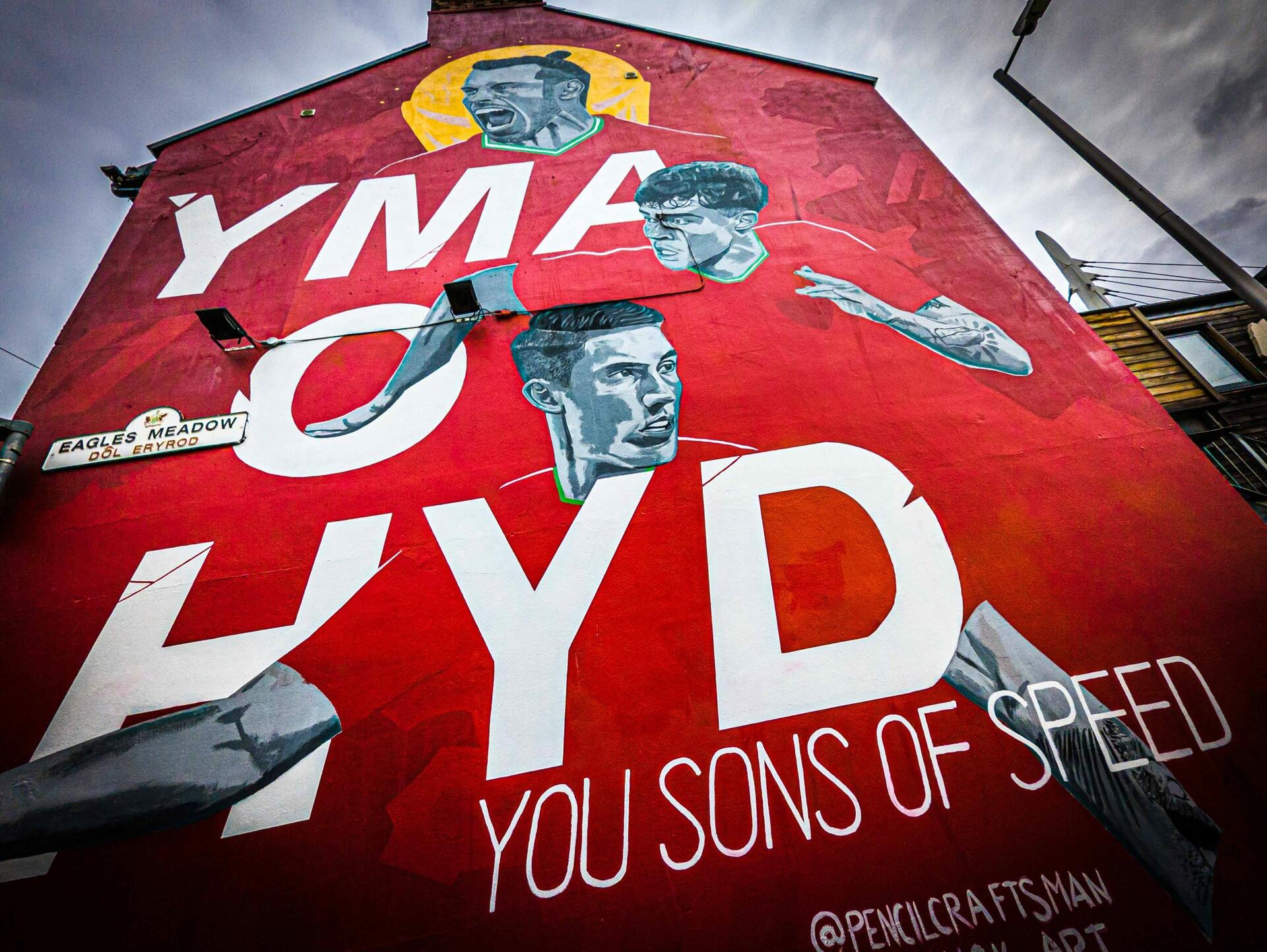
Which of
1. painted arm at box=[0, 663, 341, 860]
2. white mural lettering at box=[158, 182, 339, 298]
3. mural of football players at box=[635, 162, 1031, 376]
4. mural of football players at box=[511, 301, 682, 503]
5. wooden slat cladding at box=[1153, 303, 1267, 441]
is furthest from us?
wooden slat cladding at box=[1153, 303, 1267, 441]

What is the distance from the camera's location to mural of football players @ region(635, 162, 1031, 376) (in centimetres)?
661

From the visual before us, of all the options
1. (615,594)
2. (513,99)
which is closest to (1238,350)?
(615,594)

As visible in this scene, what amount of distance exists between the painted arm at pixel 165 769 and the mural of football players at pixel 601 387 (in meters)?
3.05

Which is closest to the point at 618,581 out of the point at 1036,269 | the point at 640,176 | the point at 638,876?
the point at 638,876

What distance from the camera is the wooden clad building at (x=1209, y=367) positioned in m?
8.76

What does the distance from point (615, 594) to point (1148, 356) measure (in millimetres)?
10949

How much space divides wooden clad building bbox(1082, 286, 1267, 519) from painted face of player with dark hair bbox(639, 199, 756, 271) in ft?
25.4

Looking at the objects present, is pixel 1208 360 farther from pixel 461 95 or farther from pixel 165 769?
pixel 165 769

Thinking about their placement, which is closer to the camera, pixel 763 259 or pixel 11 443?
pixel 11 443

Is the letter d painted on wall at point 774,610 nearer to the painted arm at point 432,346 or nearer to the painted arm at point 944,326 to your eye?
the painted arm at point 944,326

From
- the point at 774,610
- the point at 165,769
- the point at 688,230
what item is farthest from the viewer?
the point at 688,230

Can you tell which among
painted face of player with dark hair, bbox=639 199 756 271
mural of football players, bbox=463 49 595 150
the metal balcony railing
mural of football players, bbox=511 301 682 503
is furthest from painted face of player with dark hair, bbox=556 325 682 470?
the metal balcony railing

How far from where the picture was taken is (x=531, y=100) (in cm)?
907

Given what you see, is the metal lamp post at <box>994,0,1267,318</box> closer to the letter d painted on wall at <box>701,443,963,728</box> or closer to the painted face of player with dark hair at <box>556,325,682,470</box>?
the letter d painted on wall at <box>701,443,963,728</box>
